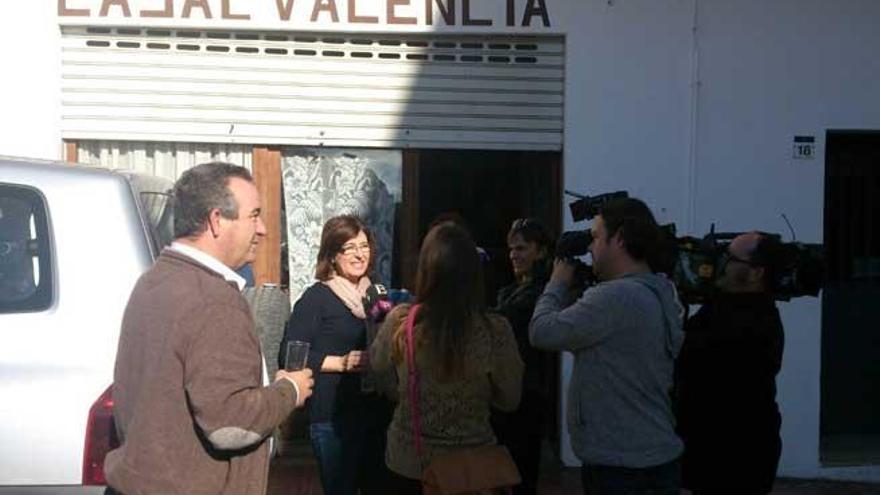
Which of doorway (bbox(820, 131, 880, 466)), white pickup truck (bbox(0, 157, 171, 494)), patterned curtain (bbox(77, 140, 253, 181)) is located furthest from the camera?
doorway (bbox(820, 131, 880, 466))

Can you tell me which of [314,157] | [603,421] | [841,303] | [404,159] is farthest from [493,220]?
[603,421]

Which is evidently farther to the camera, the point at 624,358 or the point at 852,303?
the point at 852,303

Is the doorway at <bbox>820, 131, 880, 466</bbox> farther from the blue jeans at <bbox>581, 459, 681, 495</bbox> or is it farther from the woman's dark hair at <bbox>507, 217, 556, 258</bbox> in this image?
the blue jeans at <bbox>581, 459, 681, 495</bbox>

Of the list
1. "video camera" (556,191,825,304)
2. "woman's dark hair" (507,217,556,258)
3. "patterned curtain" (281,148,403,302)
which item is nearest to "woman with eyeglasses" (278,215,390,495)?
"woman's dark hair" (507,217,556,258)

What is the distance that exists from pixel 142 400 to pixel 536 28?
16.7ft

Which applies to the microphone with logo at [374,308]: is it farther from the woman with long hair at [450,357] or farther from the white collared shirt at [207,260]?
the white collared shirt at [207,260]

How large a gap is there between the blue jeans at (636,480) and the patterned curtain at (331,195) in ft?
12.6

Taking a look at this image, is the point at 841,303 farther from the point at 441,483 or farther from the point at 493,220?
the point at 441,483

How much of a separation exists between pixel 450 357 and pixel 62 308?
4.14 feet

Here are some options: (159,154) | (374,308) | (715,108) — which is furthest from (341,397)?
(715,108)

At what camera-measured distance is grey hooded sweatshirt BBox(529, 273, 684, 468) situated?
12.7ft

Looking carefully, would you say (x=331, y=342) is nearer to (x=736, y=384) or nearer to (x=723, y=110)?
(x=736, y=384)

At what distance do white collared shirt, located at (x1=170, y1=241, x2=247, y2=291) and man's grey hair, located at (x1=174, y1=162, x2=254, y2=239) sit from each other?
4cm

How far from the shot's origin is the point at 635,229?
156 inches
